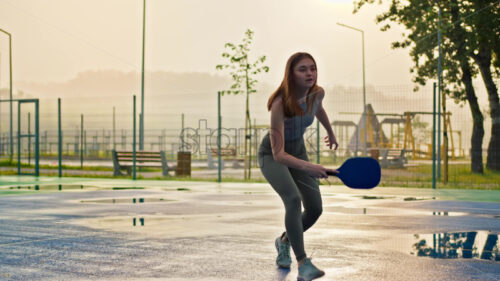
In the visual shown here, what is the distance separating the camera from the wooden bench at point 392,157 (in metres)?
28.1

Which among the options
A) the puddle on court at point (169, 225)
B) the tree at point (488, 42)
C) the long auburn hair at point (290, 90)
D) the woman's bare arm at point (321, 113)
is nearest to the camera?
the long auburn hair at point (290, 90)

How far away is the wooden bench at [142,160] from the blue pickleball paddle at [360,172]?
1682 cm

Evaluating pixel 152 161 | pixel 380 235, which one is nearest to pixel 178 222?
pixel 380 235

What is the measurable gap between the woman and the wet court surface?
450 millimetres

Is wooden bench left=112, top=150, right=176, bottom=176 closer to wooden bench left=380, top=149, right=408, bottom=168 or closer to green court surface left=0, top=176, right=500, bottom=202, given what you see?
green court surface left=0, top=176, right=500, bottom=202

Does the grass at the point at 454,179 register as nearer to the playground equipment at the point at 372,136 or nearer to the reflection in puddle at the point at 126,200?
the playground equipment at the point at 372,136

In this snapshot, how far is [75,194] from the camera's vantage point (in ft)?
48.6

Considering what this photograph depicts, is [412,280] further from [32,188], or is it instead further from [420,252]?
[32,188]

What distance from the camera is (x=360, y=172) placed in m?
5.10

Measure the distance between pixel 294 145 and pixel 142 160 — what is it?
55.3ft

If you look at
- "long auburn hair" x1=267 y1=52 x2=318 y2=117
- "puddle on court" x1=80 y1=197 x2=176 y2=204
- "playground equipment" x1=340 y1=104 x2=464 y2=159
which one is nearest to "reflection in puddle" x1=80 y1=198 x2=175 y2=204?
"puddle on court" x1=80 y1=197 x2=176 y2=204

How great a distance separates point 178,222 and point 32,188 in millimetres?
8853

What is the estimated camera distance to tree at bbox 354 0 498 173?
24578 millimetres

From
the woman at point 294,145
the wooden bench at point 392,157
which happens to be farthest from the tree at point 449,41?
the woman at point 294,145
